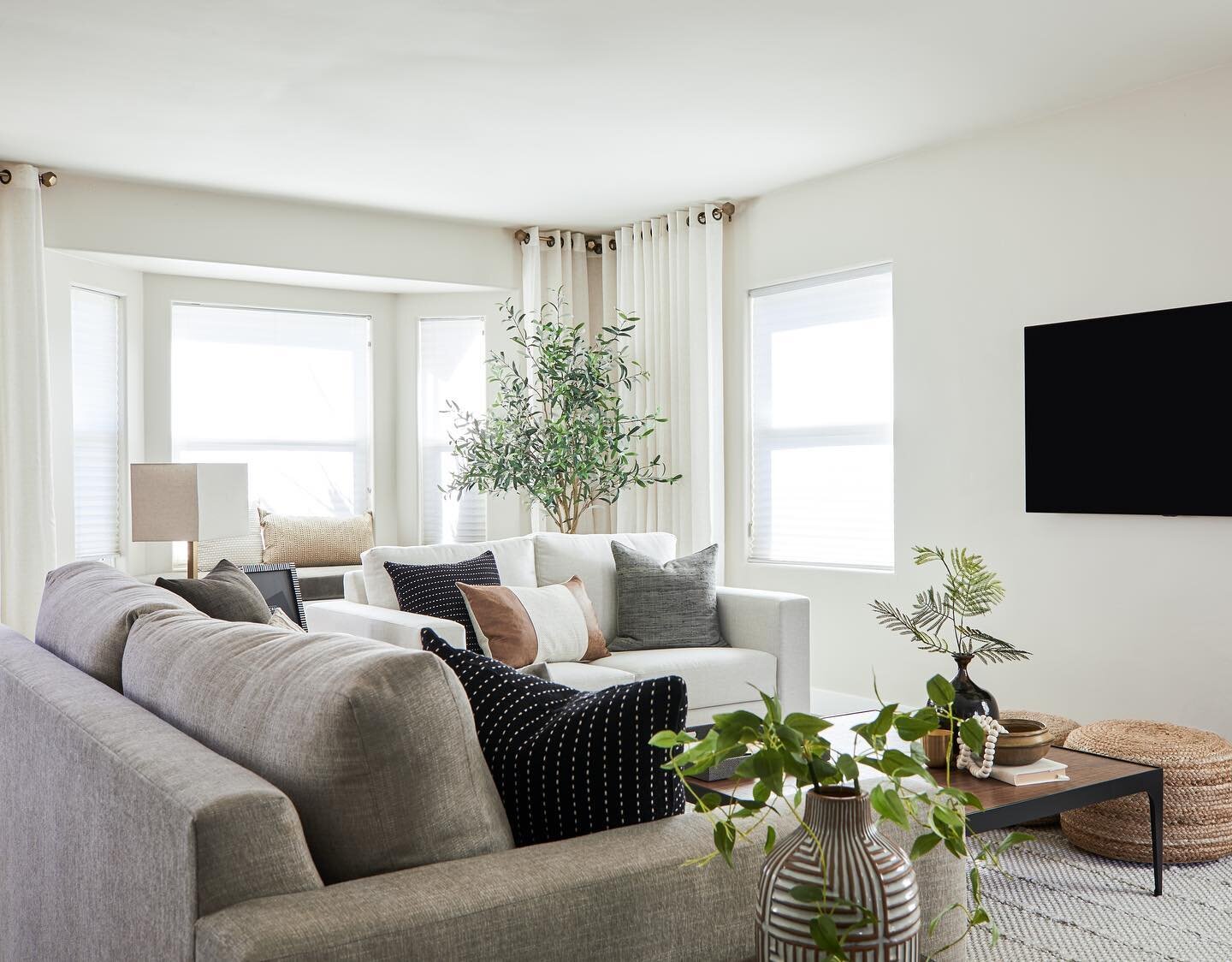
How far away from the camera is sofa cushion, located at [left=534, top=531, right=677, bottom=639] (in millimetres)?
4582

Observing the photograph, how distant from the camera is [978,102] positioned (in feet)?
14.6

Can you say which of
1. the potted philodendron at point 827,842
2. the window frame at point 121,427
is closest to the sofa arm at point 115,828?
the potted philodendron at point 827,842

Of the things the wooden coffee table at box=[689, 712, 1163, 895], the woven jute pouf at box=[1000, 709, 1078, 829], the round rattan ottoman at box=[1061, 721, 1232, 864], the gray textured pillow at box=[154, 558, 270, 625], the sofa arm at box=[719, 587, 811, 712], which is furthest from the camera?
the sofa arm at box=[719, 587, 811, 712]

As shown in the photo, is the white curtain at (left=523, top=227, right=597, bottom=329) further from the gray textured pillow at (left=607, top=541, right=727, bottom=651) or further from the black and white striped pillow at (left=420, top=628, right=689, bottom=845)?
the black and white striped pillow at (left=420, top=628, right=689, bottom=845)

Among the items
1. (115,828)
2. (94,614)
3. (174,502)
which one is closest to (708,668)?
(174,502)

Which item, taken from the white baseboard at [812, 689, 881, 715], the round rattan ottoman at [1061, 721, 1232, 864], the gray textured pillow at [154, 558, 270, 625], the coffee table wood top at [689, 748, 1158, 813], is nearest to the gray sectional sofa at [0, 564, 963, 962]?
the gray textured pillow at [154, 558, 270, 625]

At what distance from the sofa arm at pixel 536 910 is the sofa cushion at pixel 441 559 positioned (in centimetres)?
297

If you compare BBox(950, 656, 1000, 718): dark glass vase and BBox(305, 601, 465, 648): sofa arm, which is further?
BBox(305, 601, 465, 648): sofa arm

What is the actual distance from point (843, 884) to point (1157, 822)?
236 cm

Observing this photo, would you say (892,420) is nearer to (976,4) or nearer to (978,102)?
(978,102)

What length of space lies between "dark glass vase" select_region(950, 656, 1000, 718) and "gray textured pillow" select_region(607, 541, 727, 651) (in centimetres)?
160

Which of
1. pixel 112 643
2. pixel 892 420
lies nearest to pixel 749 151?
pixel 892 420

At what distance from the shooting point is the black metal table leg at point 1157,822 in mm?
2947

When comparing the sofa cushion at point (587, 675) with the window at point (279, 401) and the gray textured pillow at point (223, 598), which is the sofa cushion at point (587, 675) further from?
the window at point (279, 401)
